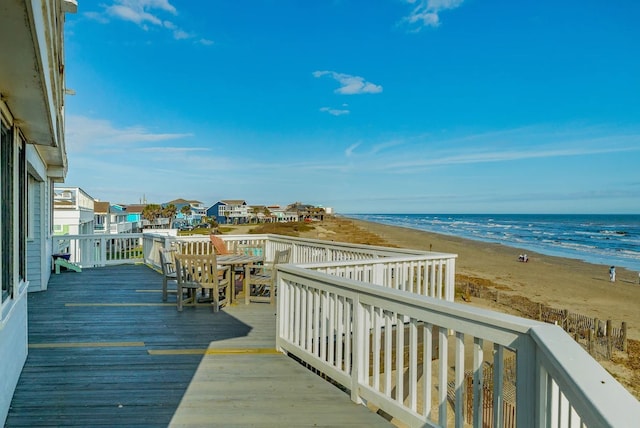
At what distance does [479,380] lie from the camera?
1.98 metres

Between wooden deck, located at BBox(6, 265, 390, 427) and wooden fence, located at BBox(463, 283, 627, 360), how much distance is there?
9188mm

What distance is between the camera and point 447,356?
87.8 inches

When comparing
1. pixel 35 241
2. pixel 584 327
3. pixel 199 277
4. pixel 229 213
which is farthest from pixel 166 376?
pixel 229 213

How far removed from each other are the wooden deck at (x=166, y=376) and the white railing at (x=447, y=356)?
0.28 m

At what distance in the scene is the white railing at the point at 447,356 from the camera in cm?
113

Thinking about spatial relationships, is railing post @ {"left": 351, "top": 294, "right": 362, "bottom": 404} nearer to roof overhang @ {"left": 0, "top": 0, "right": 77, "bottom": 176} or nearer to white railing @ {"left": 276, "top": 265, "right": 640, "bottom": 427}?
white railing @ {"left": 276, "top": 265, "right": 640, "bottom": 427}

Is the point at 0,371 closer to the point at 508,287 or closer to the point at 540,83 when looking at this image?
the point at 508,287

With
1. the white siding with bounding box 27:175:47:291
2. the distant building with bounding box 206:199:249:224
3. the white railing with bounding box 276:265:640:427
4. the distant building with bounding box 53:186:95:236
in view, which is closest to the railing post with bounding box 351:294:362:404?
the white railing with bounding box 276:265:640:427

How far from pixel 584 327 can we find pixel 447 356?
12273mm

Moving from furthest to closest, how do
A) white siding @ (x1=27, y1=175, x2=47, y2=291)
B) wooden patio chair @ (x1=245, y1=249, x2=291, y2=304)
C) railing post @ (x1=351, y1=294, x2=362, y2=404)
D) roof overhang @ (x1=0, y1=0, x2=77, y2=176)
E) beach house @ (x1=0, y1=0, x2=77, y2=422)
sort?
white siding @ (x1=27, y1=175, x2=47, y2=291)
wooden patio chair @ (x1=245, y1=249, x2=291, y2=304)
railing post @ (x1=351, y1=294, x2=362, y2=404)
beach house @ (x1=0, y1=0, x2=77, y2=422)
roof overhang @ (x1=0, y1=0, x2=77, y2=176)

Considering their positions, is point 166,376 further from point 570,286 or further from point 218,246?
point 570,286

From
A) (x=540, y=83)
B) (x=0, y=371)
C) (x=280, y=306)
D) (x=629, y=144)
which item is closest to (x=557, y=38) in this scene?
(x=540, y=83)

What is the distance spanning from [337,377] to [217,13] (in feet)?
43.1

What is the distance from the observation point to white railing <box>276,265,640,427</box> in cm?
113
